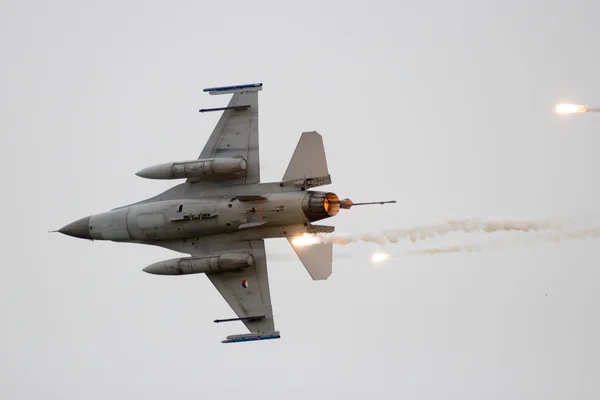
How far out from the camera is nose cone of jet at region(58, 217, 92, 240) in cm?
4809

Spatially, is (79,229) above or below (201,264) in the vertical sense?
above

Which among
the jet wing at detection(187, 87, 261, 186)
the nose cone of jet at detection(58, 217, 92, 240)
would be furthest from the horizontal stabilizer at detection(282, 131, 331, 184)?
the nose cone of jet at detection(58, 217, 92, 240)

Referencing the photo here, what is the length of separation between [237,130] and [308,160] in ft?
10.7

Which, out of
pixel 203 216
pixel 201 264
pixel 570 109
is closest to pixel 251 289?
pixel 201 264

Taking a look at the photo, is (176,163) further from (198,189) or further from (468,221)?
(468,221)

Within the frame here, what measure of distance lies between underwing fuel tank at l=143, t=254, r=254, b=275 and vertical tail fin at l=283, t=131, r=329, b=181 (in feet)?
9.43

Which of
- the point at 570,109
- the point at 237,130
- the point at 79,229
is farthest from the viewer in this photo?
the point at 79,229

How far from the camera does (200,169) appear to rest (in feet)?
150

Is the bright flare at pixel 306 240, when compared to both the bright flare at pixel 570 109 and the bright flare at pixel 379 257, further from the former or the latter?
the bright flare at pixel 570 109

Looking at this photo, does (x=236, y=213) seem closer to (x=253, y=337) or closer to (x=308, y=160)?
(x=308, y=160)

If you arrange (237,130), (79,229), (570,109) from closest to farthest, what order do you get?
(570,109), (237,130), (79,229)

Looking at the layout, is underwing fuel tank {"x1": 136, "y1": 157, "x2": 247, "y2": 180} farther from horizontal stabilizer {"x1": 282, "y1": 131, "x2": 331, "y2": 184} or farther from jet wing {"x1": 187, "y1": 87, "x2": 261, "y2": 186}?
horizontal stabilizer {"x1": 282, "y1": 131, "x2": 331, "y2": 184}

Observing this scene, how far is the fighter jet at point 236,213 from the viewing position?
4431 centimetres

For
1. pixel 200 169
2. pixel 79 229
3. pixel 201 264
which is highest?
pixel 200 169
